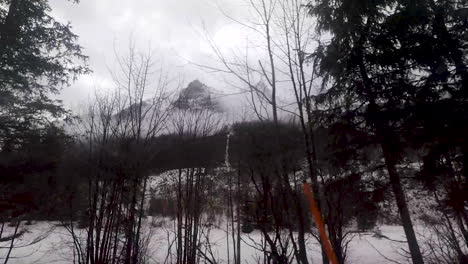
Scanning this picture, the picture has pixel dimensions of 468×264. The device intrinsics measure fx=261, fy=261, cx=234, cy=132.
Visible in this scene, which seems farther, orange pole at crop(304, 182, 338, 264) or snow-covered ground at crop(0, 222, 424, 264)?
snow-covered ground at crop(0, 222, 424, 264)

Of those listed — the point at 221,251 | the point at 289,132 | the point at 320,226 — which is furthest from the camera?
the point at 221,251

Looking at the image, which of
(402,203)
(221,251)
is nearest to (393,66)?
(402,203)

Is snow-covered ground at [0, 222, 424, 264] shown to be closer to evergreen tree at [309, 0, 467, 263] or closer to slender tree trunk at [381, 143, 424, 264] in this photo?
slender tree trunk at [381, 143, 424, 264]

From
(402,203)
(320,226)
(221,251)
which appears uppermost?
(402,203)

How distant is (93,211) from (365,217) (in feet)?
20.1

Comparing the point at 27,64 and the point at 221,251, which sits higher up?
the point at 27,64

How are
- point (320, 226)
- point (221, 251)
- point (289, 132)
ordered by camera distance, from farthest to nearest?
point (221, 251) < point (289, 132) < point (320, 226)

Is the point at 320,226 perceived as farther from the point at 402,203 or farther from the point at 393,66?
the point at 393,66

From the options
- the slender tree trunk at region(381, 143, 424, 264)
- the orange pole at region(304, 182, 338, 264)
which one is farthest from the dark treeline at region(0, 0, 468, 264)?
the orange pole at region(304, 182, 338, 264)

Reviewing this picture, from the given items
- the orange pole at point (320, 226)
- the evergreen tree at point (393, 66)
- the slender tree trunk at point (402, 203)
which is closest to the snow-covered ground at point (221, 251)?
the slender tree trunk at point (402, 203)

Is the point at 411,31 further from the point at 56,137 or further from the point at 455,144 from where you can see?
the point at 56,137

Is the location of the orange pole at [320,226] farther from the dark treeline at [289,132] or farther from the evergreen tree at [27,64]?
the evergreen tree at [27,64]

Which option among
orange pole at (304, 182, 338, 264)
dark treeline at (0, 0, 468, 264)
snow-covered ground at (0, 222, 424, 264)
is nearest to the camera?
orange pole at (304, 182, 338, 264)

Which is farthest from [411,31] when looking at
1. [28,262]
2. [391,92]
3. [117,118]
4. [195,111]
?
[28,262]
